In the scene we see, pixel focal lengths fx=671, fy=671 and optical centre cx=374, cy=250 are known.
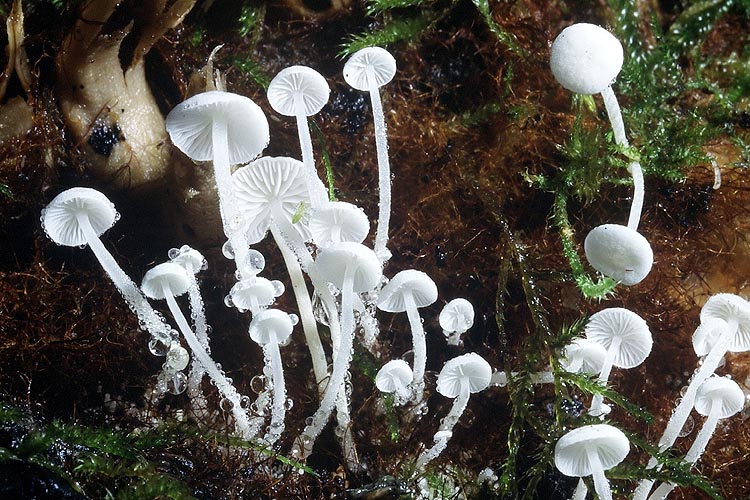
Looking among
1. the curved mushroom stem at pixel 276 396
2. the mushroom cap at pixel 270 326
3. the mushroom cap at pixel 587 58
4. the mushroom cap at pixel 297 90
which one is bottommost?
the curved mushroom stem at pixel 276 396

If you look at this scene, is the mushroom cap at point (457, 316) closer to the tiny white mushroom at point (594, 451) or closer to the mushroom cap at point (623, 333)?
the mushroom cap at point (623, 333)

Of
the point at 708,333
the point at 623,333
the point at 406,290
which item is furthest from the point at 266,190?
the point at 708,333

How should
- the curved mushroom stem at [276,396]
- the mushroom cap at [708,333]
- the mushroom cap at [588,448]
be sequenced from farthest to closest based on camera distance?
the mushroom cap at [708,333] → the curved mushroom stem at [276,396] → the mushroom cap at [588,448]

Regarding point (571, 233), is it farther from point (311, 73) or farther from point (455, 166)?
point (311, 73)

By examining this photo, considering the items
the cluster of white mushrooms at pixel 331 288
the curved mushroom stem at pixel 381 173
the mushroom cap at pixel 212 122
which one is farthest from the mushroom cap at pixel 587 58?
the mushroom cap at pixel 212 122

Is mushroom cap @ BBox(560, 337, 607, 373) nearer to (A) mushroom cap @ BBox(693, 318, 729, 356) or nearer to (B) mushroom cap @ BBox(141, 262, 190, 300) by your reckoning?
(A) mushroom cap @ BBox(693, 318, 729, 356)

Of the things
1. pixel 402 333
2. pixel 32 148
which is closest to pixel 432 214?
pixel 402 333

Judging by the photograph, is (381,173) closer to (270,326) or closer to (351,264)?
(351,264)
